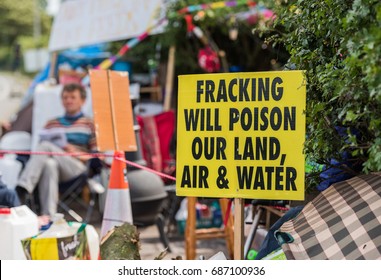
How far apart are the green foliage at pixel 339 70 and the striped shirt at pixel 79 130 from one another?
197 inches

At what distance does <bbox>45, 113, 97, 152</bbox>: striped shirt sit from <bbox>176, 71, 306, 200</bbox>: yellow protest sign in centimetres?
500

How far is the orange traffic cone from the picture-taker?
464 cm

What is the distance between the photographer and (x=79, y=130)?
8.42m

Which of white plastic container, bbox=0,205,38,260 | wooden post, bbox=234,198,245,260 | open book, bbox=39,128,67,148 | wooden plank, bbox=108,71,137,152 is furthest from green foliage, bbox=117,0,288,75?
wooden post, bbox=234,198,245,260

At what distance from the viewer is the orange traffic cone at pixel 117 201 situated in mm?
4641

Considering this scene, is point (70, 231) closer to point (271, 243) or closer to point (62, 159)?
point (271, 243)

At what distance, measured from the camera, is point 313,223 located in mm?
3205

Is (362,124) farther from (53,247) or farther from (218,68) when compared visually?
(218,68)

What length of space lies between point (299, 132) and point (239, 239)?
66cm

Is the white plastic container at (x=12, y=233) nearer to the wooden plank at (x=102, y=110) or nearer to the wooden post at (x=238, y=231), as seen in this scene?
the wooden plank at (x=102, y=110)

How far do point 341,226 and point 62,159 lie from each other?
17.1 feet

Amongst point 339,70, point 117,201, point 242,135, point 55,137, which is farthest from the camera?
point 55,137

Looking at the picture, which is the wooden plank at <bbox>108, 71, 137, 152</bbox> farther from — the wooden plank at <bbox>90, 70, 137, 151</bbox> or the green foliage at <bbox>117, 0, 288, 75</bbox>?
the green foliage at <bbox>117, 0, 288, 75</bbox>

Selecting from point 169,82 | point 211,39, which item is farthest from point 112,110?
point 211,39
